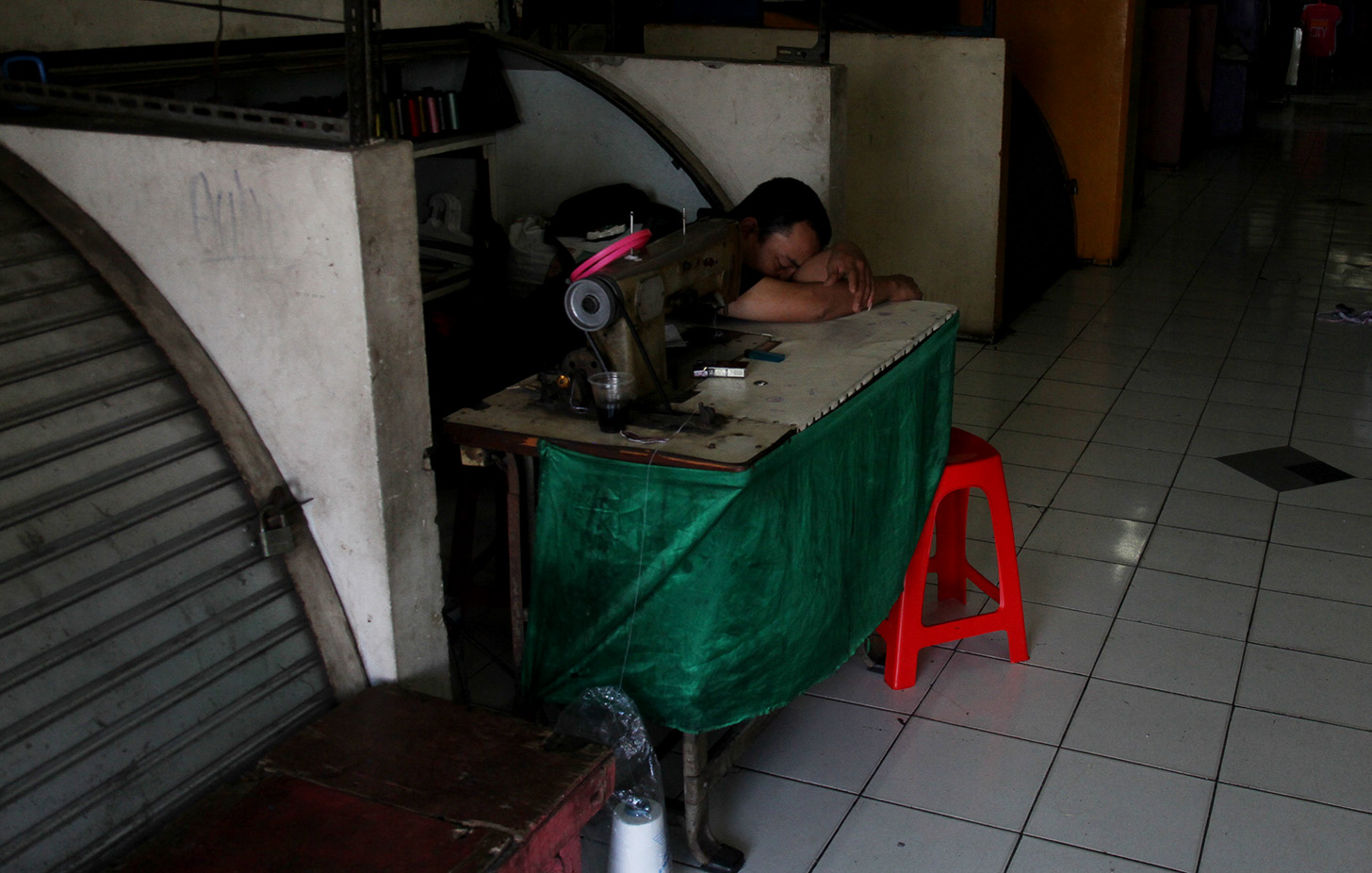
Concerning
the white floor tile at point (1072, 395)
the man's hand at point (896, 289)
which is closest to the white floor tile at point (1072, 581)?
the man's hand at point (896, 289)

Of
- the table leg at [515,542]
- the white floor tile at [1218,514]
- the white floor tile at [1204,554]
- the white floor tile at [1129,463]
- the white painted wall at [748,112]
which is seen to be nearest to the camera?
the table leg at [515,542]

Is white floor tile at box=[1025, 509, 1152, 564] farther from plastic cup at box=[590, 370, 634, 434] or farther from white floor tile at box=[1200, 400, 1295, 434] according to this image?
plastic cup at box=[590, 370, 634, 434]

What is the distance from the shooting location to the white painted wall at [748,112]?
13.3ft

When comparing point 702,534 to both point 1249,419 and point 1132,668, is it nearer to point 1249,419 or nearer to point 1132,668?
point 1132,668

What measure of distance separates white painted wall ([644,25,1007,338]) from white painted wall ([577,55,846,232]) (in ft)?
4.49

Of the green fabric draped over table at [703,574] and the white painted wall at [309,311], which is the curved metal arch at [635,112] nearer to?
the green fabric draped over table at [703,574]

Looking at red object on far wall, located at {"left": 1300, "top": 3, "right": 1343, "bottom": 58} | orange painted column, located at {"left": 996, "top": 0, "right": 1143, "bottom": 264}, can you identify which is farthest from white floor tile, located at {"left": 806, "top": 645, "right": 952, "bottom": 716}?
red object on far wall, located at {"left": 1300, "top": 3, "right": 1343, "bottom": 58}

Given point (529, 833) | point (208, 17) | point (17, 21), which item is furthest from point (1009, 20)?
point (529, 833)

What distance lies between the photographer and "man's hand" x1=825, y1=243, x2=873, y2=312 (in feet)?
10.3

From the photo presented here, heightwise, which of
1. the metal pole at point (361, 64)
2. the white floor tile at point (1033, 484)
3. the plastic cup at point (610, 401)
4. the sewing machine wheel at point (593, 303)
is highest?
the metal pole at point (361, 64)

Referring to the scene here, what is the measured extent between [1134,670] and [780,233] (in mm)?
1441

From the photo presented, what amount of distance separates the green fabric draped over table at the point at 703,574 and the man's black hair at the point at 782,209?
0.80m

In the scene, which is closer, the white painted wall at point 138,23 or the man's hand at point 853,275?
the white painted wall at point 138,23

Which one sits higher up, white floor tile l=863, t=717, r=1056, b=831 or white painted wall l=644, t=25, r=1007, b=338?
white painted wall l=644, t=25, r=1007, b=338
